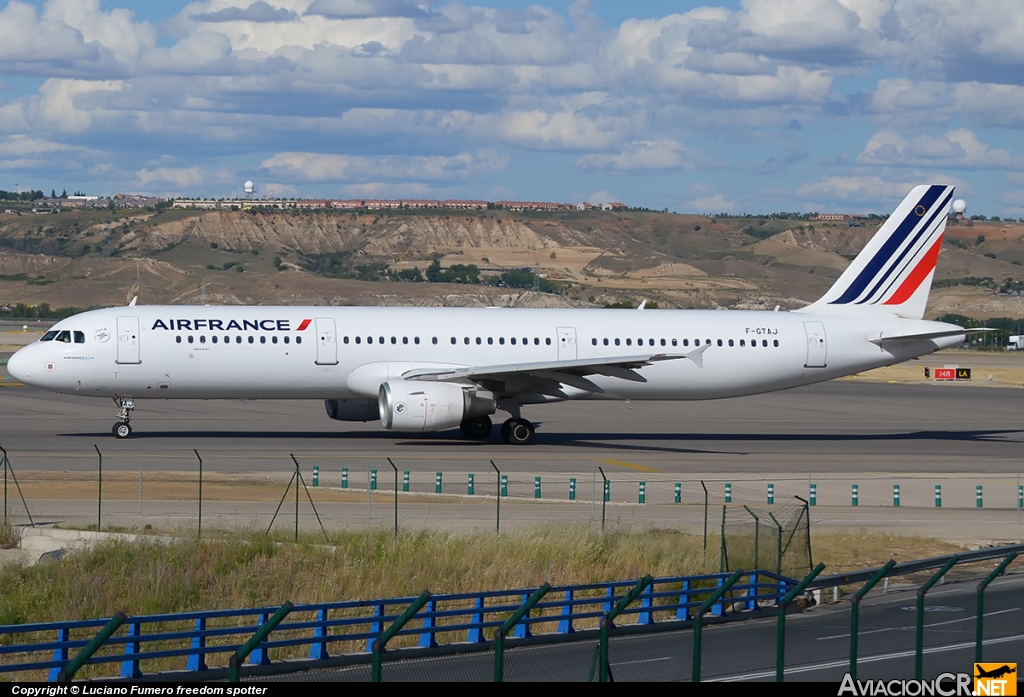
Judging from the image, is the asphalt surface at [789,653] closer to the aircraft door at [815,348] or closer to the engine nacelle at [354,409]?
the engine nacelle at [354,409]

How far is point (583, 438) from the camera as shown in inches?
1871

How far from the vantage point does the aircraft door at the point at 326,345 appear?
42344 mm

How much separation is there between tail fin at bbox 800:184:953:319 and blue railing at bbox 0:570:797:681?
89.1 feet

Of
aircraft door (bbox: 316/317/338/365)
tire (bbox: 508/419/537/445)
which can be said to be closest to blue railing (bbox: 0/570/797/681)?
aircraft door (bbox: 316/317/338/365)

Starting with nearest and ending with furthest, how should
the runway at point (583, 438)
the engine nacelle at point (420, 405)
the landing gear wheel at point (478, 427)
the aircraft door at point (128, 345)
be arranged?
1. the runway at point (583, 438)
2. the engine nacelle at point (420, 405)
3. the aircraft door at point (128, 345)
4. the landing gear wheel at point (478, 427)

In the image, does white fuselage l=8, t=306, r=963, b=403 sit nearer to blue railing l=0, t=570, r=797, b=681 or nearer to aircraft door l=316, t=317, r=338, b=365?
A: aircraft door l=316, t=317, r=338, b=365

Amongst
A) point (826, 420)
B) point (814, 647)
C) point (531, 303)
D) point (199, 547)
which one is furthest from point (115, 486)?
point (531, 303)

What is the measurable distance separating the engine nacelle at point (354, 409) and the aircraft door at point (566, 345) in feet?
20.5

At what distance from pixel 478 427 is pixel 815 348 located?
39.0ft

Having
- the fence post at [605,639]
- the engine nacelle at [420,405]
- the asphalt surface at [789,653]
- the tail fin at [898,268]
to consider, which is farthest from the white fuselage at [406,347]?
the fence post at [605,639]

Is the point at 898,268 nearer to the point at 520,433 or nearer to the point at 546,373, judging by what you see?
the point at 546,373

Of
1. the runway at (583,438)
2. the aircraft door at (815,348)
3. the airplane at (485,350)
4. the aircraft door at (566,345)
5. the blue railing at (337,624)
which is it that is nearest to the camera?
the blue railing at (337,624)

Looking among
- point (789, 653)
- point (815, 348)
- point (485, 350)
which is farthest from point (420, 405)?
point (789, 653)

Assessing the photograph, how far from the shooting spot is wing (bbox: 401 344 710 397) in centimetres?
4225
